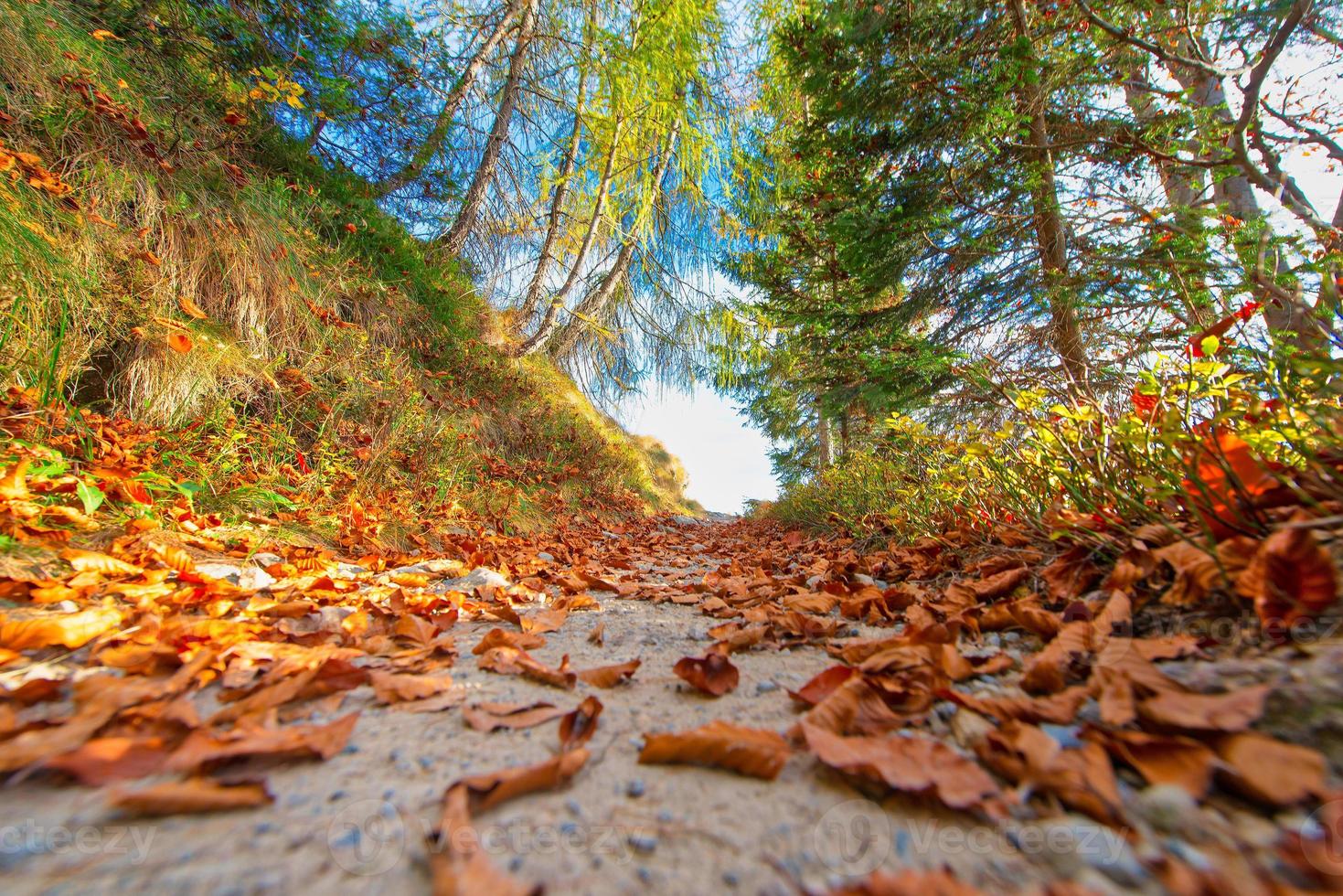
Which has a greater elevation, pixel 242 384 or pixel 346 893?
pixel 242 384

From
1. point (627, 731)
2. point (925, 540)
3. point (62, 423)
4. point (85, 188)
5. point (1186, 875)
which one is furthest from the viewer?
point (85, 188)

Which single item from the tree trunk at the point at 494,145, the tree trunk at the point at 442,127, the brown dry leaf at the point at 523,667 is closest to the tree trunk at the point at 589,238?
the tree trunk at the point at 494,145

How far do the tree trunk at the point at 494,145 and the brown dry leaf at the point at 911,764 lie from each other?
6.93 meters

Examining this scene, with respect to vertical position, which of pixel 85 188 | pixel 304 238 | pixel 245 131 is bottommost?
pixel 85 188

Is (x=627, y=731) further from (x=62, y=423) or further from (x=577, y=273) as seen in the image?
(x=577, y=273)

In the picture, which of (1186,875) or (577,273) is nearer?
(1186,875)

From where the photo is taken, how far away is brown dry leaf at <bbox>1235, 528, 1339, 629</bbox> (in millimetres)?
742

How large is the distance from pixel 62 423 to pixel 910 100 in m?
5.97

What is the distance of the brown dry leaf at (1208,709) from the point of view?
613 millimetres

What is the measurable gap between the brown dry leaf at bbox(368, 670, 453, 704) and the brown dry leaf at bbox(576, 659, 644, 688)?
310 millimetres

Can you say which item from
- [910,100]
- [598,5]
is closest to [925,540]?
[910,100]

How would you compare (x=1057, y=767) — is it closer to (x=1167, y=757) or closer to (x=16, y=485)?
(x=1167, y=757)

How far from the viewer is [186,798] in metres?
0.62

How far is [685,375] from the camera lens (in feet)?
32.8
